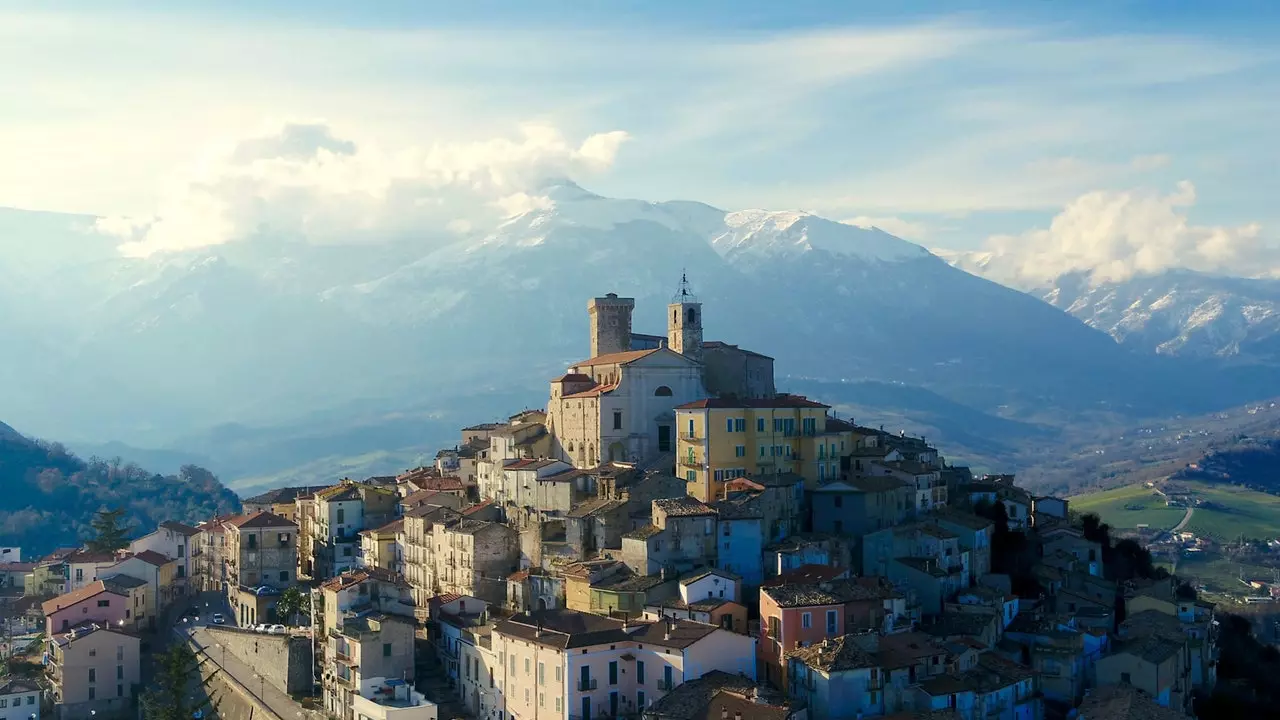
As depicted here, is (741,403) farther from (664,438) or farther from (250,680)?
(250,680)

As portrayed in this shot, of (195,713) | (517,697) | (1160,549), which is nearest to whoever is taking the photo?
(517,697)

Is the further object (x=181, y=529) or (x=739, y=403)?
(x=181, y=529)

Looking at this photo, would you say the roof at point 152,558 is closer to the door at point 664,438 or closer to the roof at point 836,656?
the door at point 664,438

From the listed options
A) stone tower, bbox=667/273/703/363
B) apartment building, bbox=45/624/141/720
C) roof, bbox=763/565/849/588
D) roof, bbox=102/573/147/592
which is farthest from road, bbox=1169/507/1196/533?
apartment building, bbox=45/624/141/720

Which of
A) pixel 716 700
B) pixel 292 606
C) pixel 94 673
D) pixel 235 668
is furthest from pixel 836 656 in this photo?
pixel 94 673

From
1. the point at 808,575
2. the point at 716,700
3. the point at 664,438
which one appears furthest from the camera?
the point at 664,438

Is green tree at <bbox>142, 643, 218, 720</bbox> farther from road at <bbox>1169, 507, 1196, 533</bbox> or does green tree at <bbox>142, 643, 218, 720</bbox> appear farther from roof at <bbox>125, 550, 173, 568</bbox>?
road at <bbox>1169, 507, 1196, 533</bbox>

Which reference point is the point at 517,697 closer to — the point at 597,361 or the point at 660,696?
the point at 660,696

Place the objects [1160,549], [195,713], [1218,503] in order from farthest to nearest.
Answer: [1218,503] → [1160,549] → [195,713]

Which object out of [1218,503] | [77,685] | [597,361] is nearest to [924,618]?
[597,361]
